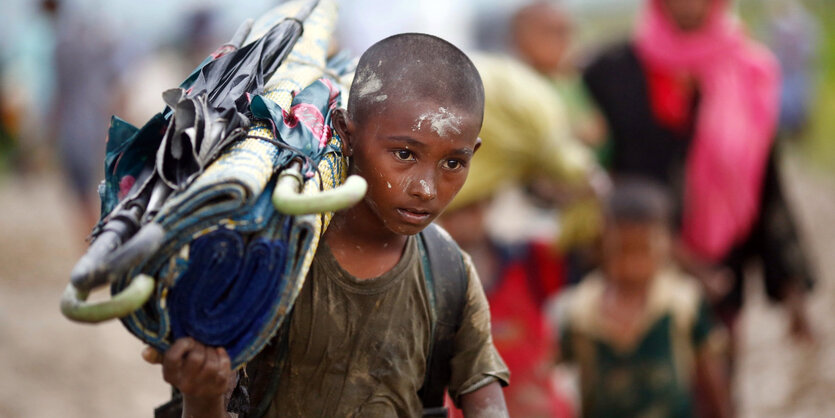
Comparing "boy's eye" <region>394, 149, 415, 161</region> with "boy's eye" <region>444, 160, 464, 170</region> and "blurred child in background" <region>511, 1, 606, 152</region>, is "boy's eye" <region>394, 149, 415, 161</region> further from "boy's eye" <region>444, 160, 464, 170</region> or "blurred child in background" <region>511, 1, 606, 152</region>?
"blurred child in background" <region>511, 1, 606, 152</region>

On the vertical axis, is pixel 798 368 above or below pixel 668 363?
above

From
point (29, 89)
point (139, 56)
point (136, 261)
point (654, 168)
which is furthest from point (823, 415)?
point (29, 89)

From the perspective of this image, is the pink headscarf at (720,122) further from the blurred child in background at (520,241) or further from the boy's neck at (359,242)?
the boy's neck at (359,242)

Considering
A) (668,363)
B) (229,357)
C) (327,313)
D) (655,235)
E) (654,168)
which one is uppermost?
(654,168)

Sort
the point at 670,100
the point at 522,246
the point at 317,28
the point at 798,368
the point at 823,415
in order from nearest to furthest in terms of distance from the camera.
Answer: the point at 317,28 → the point at 522,246 → the point at 670,100 → the point at 823,415 → the point at 798,368

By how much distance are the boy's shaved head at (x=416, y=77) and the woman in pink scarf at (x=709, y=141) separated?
358 cm

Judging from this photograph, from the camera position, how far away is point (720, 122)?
591cm

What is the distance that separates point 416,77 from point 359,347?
2.33ft

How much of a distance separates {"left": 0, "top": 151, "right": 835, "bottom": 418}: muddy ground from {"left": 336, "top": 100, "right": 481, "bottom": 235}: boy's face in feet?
13.2

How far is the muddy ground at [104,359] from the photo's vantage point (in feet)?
22.2

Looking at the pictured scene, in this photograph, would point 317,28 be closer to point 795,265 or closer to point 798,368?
point 795,265

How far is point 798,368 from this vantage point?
7.63 metres

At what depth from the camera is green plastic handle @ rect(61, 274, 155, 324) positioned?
2012 mm

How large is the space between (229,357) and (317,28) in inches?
42.2
